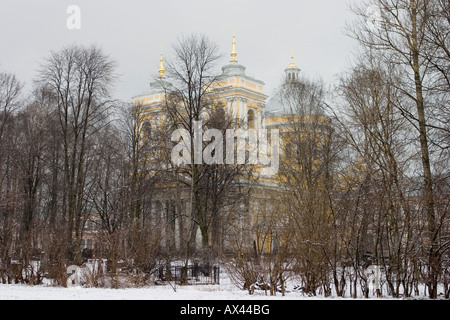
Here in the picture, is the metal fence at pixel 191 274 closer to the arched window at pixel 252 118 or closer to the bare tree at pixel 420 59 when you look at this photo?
the bare tree at pixel 420 59

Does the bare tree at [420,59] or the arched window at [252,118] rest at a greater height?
the arched window at [252,118]

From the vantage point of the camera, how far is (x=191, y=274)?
23.7 metres

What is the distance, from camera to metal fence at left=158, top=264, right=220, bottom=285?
21.0 meters

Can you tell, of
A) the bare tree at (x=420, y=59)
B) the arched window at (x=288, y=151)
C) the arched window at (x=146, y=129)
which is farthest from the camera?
the arched window at (x=146, y=129)

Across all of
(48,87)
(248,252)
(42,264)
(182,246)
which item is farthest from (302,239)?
(48,87)

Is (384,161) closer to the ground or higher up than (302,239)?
higher up

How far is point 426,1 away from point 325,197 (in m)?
5.99

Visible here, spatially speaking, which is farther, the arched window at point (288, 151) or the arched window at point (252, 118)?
the arched window at point (252, 118)

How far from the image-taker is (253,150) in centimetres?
3531

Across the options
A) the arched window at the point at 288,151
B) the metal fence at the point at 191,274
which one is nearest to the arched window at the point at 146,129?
the arched window at the point at 288,151

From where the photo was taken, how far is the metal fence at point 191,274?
20984mm

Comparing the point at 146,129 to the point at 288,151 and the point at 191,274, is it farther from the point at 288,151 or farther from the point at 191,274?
the point at 191,274

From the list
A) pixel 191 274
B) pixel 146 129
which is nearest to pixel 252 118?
pixel 146 129

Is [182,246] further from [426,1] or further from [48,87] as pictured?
[426,1]
